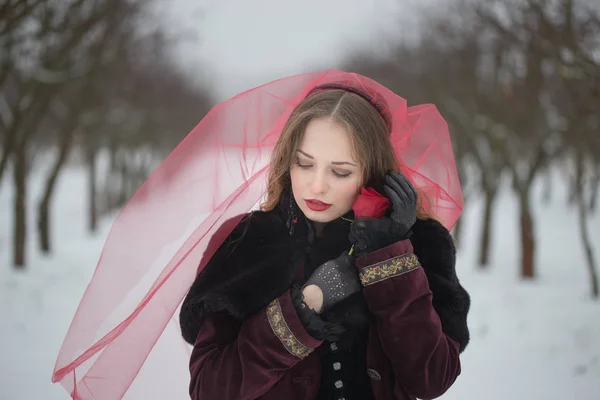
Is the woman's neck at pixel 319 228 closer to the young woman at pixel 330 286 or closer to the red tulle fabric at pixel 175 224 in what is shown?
the young woman at pixel 330 286

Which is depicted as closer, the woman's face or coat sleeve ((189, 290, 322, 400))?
coat sleeve ((189, 290, 322, 400))

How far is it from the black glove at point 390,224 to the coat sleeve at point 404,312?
30 mm

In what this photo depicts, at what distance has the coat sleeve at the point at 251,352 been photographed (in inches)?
57.7

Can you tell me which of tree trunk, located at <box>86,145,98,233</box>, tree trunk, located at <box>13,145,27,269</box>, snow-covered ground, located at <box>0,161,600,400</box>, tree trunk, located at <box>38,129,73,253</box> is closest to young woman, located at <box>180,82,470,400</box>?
snow-covered ground, located at <box>0,161,600,400</box>

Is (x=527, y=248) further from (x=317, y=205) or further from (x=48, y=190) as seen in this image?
(x=48, y=190)

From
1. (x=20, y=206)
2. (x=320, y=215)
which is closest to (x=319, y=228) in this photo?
(x=320, y=215)

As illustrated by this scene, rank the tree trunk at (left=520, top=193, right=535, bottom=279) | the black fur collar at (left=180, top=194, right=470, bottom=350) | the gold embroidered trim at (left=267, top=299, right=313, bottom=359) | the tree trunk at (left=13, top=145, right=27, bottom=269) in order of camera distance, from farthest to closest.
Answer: the tree trunk at (left=520, top=193, right=535, bottom=279)
the tree trunk at (left=13, top=145, right=27, bottom=269)
the black fur collar at (left=180, top=194, right=470, bottom=350)
the gold embroidered trim at (left=267, top=299, right=313, bottom=359)

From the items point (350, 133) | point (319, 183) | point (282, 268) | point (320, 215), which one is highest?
point (350, 133)

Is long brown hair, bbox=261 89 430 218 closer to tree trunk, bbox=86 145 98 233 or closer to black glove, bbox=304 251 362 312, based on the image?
black glove, bbox=304 251 362 312

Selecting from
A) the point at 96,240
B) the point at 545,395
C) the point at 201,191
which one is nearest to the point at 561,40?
the point at 545,395

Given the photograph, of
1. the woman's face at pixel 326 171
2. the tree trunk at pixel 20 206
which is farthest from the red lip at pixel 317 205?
the tree trunk at pixel 20 206

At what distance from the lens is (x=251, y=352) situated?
4.89 feet

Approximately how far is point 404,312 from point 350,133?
2.03ft

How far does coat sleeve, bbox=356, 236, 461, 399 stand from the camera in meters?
1.51
